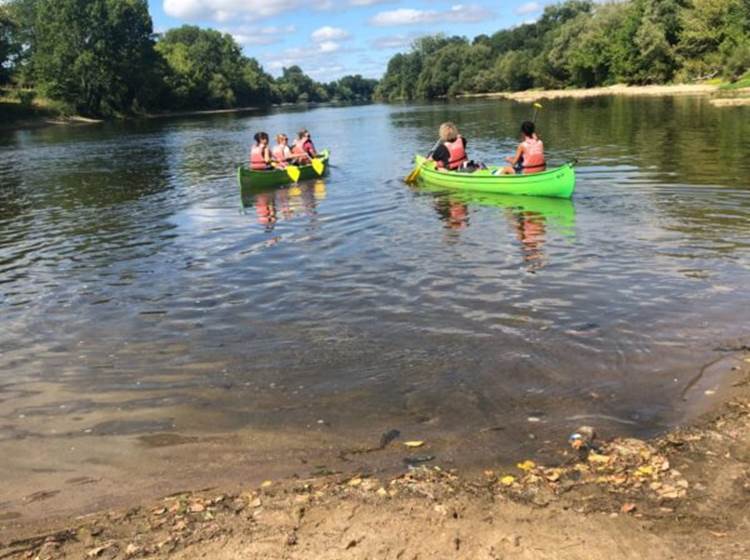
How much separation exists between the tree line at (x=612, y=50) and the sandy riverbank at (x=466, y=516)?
72569 mm

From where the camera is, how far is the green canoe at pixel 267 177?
22.2 metres

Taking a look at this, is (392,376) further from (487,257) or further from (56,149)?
(56,149)

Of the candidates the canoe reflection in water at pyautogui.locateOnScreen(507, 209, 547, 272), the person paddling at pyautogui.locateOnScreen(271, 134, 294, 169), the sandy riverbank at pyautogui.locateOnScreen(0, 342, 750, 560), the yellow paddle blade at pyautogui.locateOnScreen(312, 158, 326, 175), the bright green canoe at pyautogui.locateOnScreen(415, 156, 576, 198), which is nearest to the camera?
the sandy riverbank at pyautogui.locateOnScreen(0, 342, 750, 560)

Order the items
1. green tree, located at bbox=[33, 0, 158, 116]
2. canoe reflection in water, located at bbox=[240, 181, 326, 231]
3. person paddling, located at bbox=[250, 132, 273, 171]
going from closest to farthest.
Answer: canoe reflection in water, located at bbox=[240, 181, 326, 231]
person paddling, located at bbox=[250, 132, 273, 171]
green tree, located at bbox=[33, 0, 158, 116]

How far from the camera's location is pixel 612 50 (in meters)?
97.2

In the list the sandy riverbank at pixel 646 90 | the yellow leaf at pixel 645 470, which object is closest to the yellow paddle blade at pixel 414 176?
the yellow leaf at pixel 645 470

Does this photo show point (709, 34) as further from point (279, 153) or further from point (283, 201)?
point (283, 201)

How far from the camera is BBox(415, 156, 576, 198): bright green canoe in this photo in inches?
656

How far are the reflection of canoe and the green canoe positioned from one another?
221 inches

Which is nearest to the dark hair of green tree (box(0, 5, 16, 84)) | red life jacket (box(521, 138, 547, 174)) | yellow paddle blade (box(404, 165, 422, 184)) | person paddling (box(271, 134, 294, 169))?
red life jacket (box(521, 138, 547, 174))

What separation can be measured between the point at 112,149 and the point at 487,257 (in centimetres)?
3816

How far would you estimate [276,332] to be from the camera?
8.95 meters

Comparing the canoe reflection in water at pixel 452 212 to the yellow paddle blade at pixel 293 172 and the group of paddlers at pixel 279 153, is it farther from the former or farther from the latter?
the group of paddlers at pixel 279 153

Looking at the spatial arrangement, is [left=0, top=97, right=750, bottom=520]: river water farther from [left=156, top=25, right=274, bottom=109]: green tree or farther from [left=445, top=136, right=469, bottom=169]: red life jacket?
[left=156, top=25, right=274, bottom=109]: green tree
